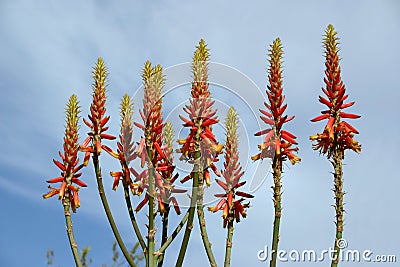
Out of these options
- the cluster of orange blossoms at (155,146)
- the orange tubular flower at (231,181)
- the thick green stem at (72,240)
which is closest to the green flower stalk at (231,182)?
the orange tubular flower at (231,181)

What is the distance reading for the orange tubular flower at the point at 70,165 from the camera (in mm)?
6672

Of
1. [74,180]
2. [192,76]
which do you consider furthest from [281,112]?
[74,180]

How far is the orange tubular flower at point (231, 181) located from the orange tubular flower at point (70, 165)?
1.79 metres

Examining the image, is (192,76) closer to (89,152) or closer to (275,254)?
(89,152)

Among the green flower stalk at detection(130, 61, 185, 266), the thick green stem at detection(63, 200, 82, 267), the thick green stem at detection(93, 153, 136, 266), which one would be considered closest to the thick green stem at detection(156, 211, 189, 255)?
the green flower stalk at detection(130, 61, 185, 266)

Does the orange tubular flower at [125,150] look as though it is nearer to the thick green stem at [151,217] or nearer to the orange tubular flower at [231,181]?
the thick green stem at [151,217]

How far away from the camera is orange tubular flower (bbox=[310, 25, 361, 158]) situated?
23.2ft

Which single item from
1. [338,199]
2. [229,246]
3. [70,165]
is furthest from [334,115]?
[70,165]

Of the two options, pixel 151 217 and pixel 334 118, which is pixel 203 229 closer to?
pixel 151 217

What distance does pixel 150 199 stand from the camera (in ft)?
19.6

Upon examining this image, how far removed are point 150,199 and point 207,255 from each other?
104cm

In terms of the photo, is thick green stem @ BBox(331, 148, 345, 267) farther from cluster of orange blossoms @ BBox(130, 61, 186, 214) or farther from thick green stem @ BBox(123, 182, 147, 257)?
thick green stem @ BBox(123, 182, 147, 257)

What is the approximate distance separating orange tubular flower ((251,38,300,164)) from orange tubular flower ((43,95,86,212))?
2.41 metres

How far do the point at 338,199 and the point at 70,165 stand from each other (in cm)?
353
